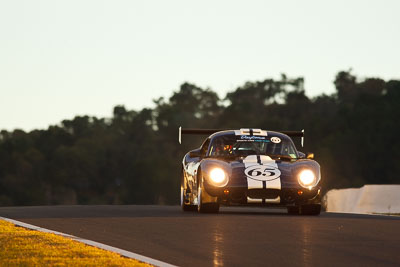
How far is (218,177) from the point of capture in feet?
60.5

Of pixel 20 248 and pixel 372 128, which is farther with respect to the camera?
pixel 372 128

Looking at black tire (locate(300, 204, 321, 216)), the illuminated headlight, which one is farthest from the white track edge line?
black tire (locate(300, 204, 321, 216))

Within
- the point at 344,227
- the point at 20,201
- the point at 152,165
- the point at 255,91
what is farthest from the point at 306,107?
the point at 344,227

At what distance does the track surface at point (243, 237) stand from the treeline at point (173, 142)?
76.7 meters

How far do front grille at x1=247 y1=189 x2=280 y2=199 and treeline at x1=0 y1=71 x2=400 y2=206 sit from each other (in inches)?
2961

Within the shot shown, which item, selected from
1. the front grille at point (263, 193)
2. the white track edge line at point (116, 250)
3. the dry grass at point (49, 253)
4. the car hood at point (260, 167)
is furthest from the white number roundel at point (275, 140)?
the dry grass at point (49, 253)

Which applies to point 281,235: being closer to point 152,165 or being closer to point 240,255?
point 240,255

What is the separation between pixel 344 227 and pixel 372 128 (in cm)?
8669

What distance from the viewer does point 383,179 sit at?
96.5 metres

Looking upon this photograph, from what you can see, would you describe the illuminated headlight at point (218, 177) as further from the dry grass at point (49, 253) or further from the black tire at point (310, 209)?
the dry grass at point (49, 253)

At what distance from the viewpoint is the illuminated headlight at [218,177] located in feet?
60.3

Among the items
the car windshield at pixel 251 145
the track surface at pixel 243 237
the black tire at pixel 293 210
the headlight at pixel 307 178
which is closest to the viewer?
the track surface at pixel 243 237

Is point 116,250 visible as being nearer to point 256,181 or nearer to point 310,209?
point 256,181

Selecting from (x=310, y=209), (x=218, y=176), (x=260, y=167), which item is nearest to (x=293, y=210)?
(x=310, y=209)
